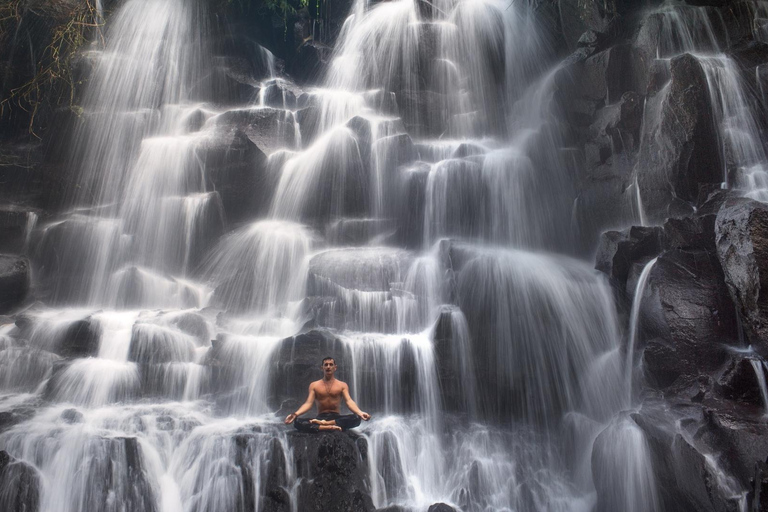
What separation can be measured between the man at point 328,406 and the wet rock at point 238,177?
8.65 meters

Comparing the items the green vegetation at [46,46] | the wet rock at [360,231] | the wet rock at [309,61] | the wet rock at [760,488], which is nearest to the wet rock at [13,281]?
the green vegetation at [46,46]

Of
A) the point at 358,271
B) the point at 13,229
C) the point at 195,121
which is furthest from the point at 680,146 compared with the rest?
the point at 13,229

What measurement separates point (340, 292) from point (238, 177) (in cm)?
577

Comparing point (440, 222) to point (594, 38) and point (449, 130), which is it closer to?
point (449, 130)

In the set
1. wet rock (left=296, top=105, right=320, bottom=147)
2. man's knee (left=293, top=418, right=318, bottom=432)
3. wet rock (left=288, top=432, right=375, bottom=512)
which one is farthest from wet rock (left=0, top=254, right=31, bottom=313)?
wet rock (left=288, top=432, right=375, bottom=512)

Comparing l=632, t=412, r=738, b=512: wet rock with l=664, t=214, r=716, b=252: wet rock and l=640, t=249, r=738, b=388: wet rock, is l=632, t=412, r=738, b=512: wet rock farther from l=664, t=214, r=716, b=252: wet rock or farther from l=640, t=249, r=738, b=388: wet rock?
l=664, t=214, r=716, b=252: wet rock

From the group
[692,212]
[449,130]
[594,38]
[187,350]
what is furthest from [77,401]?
[594,38]

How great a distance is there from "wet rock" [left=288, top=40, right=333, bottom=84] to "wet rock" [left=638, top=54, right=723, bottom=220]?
1296cm

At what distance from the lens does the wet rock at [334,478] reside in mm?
6832

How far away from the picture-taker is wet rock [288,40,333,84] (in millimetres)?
20766

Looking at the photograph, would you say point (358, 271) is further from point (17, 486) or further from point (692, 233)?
point (17, 486)

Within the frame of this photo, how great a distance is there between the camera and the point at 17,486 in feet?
23.1

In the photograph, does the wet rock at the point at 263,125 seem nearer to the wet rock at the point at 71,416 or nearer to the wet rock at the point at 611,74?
the wet rock at the point at 611,74

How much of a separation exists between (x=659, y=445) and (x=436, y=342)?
3773 mm
